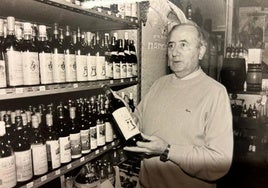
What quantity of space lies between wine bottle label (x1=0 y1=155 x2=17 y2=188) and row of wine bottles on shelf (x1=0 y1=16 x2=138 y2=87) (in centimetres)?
30

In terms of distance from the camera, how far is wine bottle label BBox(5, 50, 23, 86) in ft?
3.46

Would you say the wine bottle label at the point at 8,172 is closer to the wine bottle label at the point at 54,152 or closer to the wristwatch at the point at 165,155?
the wine bottle label at the point at 54,152

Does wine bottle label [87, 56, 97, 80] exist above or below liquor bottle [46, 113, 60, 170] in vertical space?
above

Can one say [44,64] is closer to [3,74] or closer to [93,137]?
[3,74]

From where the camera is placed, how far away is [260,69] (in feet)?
10.1

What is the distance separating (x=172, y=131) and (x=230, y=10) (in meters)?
2.36

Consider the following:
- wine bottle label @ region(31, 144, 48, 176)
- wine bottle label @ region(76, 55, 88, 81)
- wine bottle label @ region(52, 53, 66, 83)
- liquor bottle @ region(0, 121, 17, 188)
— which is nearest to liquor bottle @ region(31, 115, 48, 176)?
wine bottle label @ region(31, 144, 48, 176)

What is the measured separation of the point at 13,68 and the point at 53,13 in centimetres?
47

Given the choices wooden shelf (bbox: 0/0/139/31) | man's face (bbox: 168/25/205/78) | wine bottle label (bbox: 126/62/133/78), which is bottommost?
wine bottle label (bbox: 126/62/133/78)

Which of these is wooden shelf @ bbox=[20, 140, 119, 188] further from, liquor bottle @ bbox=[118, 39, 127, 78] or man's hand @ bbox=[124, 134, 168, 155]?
liquor bottle @ bbox=[118, 39, 127, 78]

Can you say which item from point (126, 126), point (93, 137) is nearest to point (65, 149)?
point (93, 137)

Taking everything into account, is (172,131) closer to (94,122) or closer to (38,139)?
(94,122)

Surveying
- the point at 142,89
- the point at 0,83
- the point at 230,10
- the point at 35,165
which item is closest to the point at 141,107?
the point at 142,89

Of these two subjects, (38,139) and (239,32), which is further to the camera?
(239,32)
